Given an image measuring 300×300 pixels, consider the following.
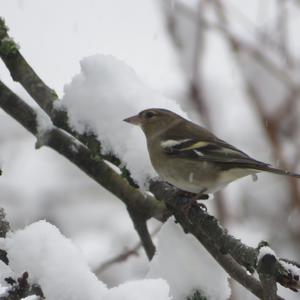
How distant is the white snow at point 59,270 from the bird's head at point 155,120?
1563 mm

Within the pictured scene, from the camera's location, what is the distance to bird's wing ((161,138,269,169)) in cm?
399

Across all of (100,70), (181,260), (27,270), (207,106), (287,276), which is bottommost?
(27,270)

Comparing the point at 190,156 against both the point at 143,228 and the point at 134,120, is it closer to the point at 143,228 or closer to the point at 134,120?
the point at 134,120

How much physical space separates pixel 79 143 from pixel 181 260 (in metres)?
1.07

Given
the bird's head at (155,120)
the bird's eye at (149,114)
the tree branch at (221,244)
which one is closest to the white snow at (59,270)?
the tree branch at (221,244)

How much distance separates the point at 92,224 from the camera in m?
6.69

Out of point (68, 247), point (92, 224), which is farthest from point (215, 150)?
point (92, 224)

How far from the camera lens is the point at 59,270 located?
2.09 meters

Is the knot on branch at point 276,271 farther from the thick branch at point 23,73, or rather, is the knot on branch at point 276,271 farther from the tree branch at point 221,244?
the thick branch at point 23,73

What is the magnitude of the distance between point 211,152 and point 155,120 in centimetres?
44

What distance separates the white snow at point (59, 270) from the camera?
196cm

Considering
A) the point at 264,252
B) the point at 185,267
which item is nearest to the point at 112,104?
the point at 185,267

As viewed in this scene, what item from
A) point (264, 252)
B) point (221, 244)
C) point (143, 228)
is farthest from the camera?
point (143, 228)

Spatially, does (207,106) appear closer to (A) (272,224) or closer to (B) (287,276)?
(A) (272,224)
